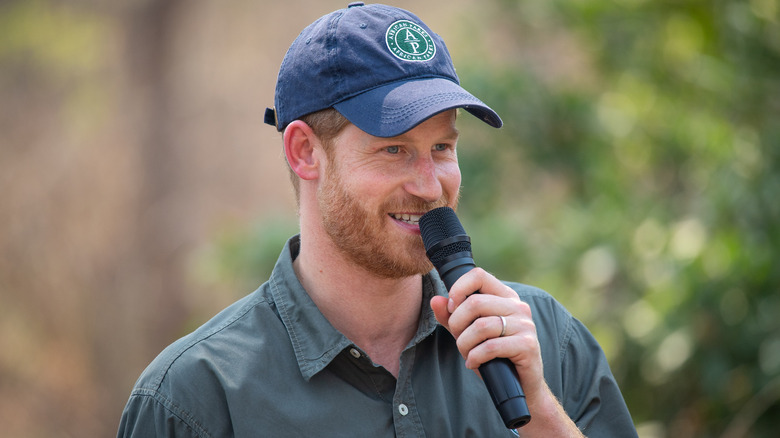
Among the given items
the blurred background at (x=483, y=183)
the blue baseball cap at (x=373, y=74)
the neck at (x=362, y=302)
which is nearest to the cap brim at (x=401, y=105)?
the blue baseball cap at (x=373, y=74)

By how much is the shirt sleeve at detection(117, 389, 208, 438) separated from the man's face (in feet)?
1.80

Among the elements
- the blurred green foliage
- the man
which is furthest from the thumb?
the blurred green foliage

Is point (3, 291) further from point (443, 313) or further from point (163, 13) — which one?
→ point (443, 313)

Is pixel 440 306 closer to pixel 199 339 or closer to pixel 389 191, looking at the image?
pixel 389 191

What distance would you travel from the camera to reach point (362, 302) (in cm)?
206

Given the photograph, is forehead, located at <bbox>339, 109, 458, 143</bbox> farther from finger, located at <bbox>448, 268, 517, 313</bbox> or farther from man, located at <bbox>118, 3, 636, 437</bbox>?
finger, located at <bbox>448, 268, 517, 313</bbox>

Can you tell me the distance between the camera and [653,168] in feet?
18.0

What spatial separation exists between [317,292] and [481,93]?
12.7 ft

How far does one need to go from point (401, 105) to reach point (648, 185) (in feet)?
13.4

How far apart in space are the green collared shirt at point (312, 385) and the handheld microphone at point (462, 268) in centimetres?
29

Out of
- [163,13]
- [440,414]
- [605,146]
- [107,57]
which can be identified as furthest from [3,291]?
[440,414]

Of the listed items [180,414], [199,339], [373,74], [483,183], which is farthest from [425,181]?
[483,183]

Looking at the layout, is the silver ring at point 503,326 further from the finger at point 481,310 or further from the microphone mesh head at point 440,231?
the microphone mesh head at point 440,231

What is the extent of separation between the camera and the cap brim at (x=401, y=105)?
6.08ft
